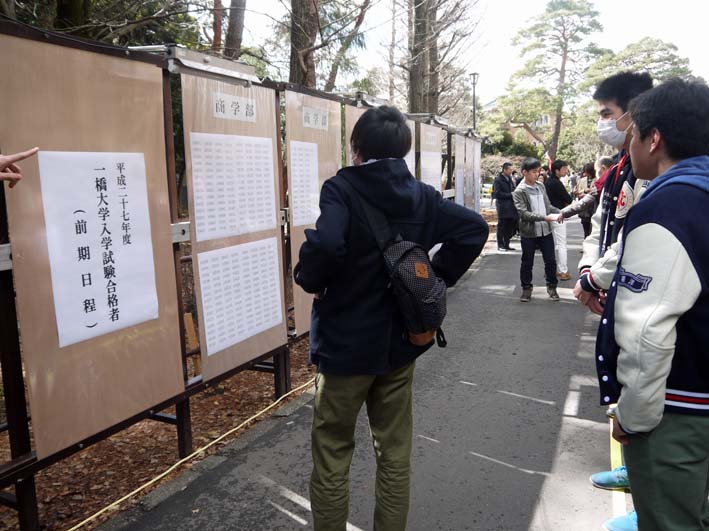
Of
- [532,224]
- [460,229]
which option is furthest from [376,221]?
[532,224]

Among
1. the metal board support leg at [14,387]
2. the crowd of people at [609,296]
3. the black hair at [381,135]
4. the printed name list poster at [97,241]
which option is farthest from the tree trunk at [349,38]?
the metal board support leg at [14,387]

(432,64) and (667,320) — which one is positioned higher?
(432,64)

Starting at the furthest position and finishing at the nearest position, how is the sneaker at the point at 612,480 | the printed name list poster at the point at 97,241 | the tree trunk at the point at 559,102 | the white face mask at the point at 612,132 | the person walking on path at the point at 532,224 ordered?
the tree trunk at the point at 559,102 < the person walking on path at the point at 532,224 < the sneaker at the point at 612,480 < the white face mask at the point at 612,132 < the printed name list poster at the point at 97,241

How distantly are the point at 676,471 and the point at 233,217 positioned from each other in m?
2.81

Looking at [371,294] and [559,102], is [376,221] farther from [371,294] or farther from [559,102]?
[559,102]

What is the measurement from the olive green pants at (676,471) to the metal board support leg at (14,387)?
2.48 meters

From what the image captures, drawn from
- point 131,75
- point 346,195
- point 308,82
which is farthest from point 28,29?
point 308,82

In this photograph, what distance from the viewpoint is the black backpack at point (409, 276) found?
224cm

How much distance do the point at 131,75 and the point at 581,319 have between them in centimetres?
588

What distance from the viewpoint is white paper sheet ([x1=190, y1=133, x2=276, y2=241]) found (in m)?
3.47

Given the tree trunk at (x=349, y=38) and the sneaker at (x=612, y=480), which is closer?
the sneaker at (x=612, y=480)

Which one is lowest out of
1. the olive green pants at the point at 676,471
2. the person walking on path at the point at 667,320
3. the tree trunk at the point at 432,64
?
the olive green pants at the point at 676,471

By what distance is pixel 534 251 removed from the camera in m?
7.80

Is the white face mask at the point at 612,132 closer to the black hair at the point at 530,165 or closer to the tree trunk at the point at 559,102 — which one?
the black hair at the point at 530,165
